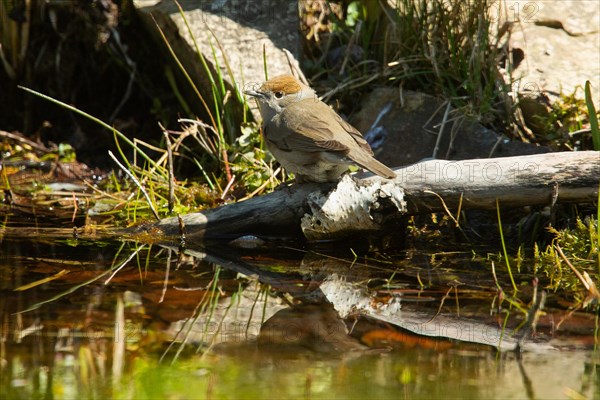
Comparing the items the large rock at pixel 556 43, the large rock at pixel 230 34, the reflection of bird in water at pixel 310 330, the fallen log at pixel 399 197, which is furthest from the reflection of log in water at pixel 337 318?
the large rock at pixel 556 43

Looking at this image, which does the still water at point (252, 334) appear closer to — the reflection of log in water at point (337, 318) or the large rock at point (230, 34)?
the reflection of log in water at point (337, 318)

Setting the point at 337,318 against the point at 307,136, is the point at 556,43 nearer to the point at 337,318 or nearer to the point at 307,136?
the point at 307,136

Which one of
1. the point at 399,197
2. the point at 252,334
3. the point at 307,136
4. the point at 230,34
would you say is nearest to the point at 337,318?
the point at 252,334

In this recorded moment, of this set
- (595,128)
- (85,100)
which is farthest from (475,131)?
(85,100)

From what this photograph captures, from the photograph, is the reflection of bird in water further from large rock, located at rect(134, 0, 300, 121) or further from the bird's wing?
large rock, located at rect(134, 0, 300, 121)

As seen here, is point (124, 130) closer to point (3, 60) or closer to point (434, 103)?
point (3, 60)

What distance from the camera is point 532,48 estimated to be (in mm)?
6719

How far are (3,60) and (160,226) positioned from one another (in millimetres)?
3045

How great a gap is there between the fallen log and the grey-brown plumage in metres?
0.14

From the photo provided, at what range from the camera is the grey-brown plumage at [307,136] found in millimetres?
5117

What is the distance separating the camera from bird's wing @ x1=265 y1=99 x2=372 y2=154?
5.18 metres

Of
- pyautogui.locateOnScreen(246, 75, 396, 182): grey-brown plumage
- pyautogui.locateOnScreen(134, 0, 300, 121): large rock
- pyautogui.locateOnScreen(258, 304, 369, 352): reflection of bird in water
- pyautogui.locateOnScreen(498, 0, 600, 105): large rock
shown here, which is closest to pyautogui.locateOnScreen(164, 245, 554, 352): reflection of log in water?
pyautogui.locateOnScreen(258, 304, 369, 352): reflection of bird in water

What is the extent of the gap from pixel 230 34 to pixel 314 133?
2188 mm

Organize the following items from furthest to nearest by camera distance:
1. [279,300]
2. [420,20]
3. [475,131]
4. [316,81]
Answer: [316,81] → [420,20] → [475,131] → [279,300]
